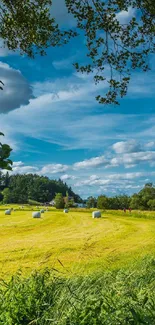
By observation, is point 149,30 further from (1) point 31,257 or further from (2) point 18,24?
(1) point 31,257

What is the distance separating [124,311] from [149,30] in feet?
26.2

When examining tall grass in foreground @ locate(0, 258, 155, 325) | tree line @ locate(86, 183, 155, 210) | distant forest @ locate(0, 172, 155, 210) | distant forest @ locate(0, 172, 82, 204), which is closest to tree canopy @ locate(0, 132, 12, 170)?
tall grass in foreground @ locate(0, 258, 155, 325)

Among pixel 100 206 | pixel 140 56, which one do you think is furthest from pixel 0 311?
pixel 100 206

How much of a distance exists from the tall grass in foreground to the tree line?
232 feet

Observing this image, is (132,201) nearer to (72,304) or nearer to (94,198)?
(94,198)

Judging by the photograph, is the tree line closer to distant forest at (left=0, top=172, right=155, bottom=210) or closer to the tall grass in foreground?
distant forest at (left=0, top=172, right=155, bottom=210)

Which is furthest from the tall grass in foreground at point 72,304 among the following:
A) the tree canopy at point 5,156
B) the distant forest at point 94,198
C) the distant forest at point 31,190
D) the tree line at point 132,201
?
the distant forest at point 31,190

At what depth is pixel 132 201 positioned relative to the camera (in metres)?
81.6

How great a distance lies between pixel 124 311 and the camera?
4.11m

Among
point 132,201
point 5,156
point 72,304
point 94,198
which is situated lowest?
point 72,304

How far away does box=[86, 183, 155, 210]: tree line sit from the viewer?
77.0m

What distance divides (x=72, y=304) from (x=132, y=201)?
78726mm

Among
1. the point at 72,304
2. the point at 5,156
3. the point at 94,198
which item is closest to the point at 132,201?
the point at 94,198

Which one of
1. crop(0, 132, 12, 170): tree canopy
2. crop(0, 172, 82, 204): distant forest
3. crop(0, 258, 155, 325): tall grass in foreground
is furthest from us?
crop(0, 172, 82, 204): distant forest
